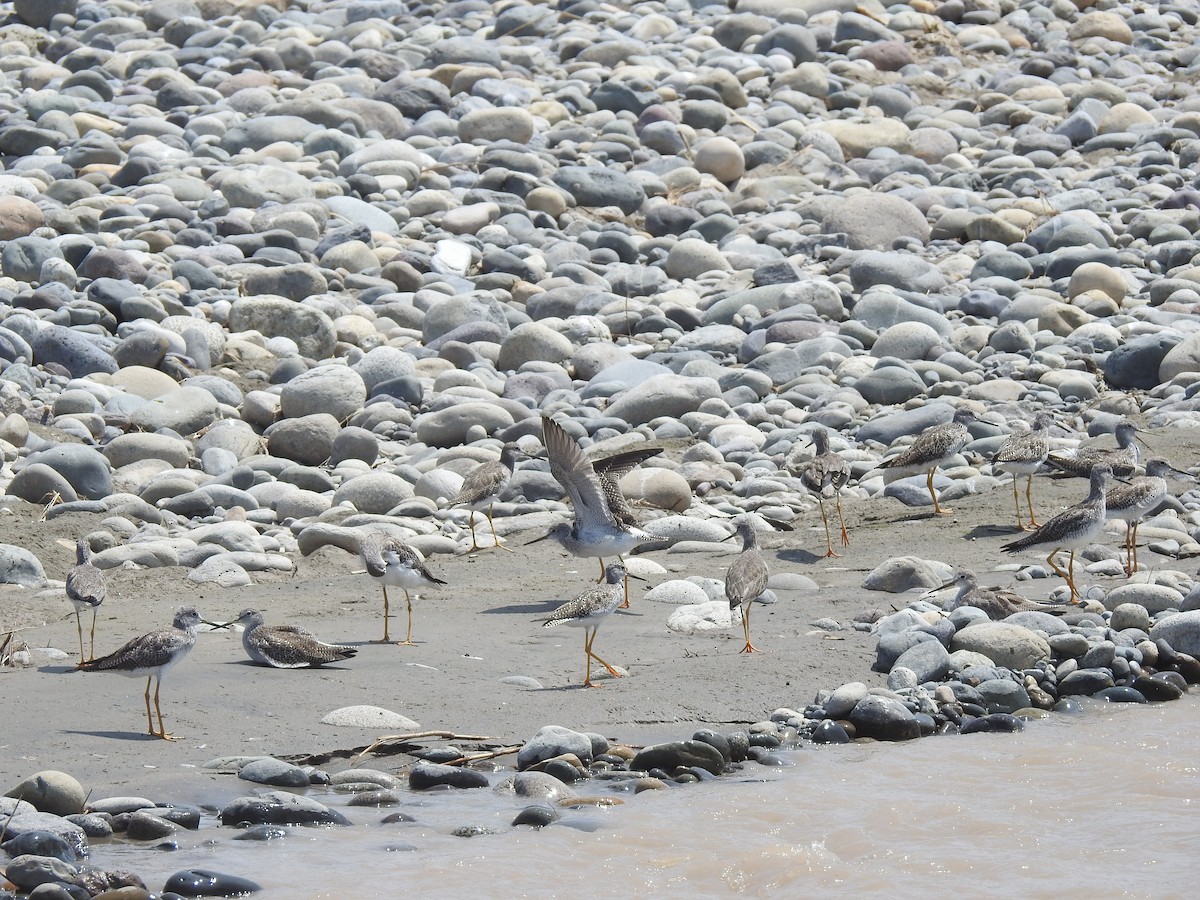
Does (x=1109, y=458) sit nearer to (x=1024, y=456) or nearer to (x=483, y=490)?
(x=1024, y=456)

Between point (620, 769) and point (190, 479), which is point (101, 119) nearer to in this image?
point (190, 479)

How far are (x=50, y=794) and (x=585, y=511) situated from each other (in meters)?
4.64

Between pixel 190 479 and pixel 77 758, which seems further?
pixel 190 479

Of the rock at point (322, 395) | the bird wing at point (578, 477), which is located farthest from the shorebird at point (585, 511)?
the rock at point (322, 395)

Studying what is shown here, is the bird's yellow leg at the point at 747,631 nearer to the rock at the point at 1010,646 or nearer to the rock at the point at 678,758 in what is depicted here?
the rock at the point at 1010,646

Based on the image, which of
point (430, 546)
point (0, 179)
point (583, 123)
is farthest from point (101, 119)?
point (430, 546)

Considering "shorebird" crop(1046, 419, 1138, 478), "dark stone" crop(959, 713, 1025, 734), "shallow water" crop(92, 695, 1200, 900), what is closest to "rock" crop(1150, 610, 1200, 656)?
"shallow water" crop(92, 695, 1200, 900)

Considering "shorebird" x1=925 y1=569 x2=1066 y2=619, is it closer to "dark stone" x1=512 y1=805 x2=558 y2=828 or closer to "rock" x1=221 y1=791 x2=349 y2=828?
"dark stone" x1=512 y1=805 x2=558 y2=828

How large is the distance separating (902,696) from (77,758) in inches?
181

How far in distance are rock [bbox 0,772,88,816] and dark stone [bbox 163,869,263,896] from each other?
2.61ft

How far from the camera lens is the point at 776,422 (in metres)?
15.3

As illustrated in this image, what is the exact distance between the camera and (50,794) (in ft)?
22.5

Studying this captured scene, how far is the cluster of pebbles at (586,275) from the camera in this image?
11.6 meters

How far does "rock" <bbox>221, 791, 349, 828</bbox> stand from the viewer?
706 cm
